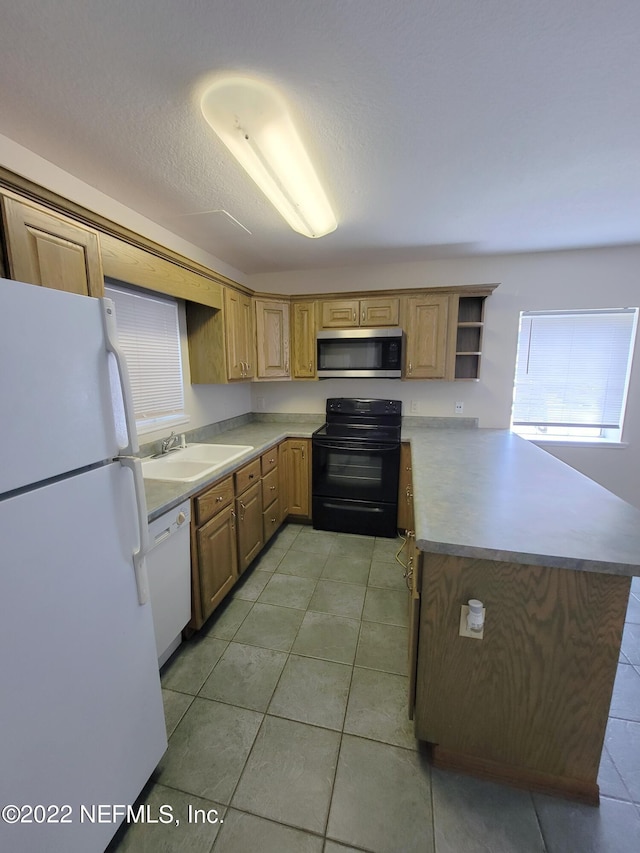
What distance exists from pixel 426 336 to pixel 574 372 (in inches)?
55.1

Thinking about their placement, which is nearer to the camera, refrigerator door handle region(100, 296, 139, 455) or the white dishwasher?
refrigerator door handle region(100, 296, 139, 455)

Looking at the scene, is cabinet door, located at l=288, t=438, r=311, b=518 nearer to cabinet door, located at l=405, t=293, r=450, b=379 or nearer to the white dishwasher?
cabinet door, located at l=405, t=293, r=450, b=379

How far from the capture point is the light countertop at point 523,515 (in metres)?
1.08

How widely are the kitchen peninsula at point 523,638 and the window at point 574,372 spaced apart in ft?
6.75

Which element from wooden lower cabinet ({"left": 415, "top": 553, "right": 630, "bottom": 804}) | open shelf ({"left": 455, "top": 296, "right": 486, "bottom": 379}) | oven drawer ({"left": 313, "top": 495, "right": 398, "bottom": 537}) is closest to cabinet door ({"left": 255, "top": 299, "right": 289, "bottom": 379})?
oven drawer ({"left": 313, "top": 495, "right": 398, "bottom": 537})

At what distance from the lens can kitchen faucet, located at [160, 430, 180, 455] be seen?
95.3 inches

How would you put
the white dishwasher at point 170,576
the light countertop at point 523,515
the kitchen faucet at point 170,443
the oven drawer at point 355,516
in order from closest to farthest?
1. the light countertop at point 523,515
2. the white dishwasher at point 170,576
3. the kitchen faucet at point 170,443
4. the oven drawer at point 355,516

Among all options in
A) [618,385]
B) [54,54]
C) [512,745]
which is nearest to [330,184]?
[54,54]

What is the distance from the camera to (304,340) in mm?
3266

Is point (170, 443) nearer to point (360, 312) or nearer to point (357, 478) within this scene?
point (357, 478)

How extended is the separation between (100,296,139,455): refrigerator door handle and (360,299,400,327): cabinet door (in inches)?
95.2

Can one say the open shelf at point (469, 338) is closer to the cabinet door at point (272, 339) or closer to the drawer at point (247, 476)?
the cabinet door at point (272, 339)

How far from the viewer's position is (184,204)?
2.04 m

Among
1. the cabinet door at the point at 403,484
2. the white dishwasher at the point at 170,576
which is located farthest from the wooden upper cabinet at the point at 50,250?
the cabinet door at the point at 403,484
